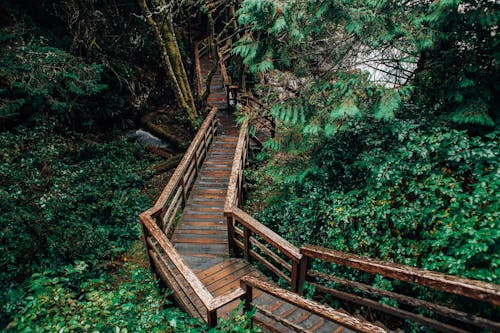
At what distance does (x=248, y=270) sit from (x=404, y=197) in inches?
122

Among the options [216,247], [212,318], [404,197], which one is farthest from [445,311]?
[216,247]

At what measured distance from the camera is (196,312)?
15.4 feet

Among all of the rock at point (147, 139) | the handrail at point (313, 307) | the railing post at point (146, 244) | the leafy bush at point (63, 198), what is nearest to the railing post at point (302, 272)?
the handrail at point (313, 307)

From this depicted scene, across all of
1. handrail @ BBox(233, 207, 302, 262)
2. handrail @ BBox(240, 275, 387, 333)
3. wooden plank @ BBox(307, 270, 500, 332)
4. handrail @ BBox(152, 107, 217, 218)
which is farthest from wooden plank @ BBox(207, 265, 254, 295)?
wooden plank @ BBox(307, 270, 500, 332)

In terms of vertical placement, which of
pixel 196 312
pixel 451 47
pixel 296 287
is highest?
pixel 451 47

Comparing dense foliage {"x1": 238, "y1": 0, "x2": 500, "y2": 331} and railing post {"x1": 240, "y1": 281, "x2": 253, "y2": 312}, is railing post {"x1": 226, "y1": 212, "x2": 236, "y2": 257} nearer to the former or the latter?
dense foliage {"x1": 238, "y1": 0, "x2": 500, "y2": 331}

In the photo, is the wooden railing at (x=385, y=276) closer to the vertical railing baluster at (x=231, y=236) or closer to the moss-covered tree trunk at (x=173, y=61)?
the vertical railing baluster at (x=231, y=236)

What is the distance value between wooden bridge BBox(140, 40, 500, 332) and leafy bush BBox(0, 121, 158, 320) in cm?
183

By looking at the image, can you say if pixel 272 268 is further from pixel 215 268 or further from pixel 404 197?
pixel 404 197

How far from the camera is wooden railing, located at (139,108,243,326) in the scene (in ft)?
13.1

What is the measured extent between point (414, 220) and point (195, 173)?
5.81 m

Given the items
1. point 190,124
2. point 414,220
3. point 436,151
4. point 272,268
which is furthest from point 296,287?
point 190,124

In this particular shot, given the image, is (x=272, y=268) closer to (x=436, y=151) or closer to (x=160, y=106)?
(x=436, y=151)

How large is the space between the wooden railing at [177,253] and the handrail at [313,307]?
0.85ft
